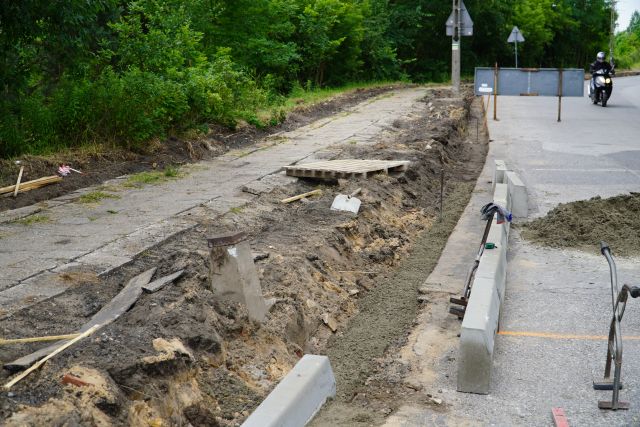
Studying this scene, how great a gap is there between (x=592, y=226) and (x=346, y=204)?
304 centimetres

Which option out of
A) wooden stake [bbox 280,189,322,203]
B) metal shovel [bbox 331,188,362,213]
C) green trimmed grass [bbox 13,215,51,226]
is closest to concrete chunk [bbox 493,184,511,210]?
metal shovel [bbox 331,188,362,213]

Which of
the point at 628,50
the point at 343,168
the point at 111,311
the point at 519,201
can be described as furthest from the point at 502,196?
the point at 628,50

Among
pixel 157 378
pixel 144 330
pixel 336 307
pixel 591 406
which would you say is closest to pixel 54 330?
pixel 144 330

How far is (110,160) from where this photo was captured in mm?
12523

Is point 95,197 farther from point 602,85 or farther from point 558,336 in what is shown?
point 602,85

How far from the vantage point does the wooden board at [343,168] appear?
11.8 metres

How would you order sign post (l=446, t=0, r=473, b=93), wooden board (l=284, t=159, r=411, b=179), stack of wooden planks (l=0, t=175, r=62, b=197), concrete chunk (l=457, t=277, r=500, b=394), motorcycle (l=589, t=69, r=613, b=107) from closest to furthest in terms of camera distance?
concrete chunk (l=457, t=277, r=500, b=394)
stack of wooden planks (l=0, t=175, r=62, b=197)
wooden board (l=284, t=159, r=411, b=179)
motorcycle (l=589, t=69, r=613, b=107)
sign post (l=446, t=0, r=473, b=93)

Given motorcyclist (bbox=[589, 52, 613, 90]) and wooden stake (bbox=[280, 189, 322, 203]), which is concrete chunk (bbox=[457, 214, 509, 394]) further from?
motorcyclist (bbox=[589, 52, 613, 90])

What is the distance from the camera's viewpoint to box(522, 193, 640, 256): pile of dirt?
31.0 ft

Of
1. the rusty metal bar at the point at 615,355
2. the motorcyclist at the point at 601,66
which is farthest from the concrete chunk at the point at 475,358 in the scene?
the motorcyclist at the point at 601,66

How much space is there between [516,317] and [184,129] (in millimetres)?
8935

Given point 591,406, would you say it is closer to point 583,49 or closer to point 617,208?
point 617,208

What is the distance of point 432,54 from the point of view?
147 feet

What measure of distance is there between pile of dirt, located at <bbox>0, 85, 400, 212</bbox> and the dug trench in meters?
2.48
